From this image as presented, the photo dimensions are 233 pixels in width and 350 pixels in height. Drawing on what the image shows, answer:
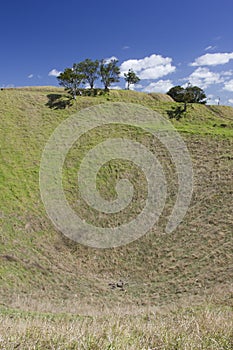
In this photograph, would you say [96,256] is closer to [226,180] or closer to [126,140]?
[226,180]

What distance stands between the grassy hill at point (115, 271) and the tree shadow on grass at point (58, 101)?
10952 mm

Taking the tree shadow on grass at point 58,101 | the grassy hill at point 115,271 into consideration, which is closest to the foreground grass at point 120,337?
the grassy hill at point 115,271

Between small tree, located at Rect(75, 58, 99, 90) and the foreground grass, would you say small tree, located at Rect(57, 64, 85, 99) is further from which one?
the foreground grass

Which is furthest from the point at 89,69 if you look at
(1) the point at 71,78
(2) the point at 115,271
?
(2) the point at 115,271

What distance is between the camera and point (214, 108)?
162 feet

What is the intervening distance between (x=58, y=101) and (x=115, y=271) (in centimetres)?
3095

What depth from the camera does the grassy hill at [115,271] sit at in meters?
4.79

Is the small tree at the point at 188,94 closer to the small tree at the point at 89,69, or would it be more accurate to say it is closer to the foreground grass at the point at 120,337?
the small tree at the point at 89,69

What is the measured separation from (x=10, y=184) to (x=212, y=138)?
2389cm

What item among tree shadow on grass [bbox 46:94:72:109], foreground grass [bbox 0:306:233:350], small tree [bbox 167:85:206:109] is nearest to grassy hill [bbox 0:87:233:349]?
foreground grass [bbox 0:306:233:350]

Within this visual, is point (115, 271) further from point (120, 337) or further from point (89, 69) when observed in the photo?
point (89, 69)

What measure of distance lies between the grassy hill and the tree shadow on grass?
10952mm

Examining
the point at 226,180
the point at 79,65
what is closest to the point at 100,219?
the point at 226,180

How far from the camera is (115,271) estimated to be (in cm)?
1786
